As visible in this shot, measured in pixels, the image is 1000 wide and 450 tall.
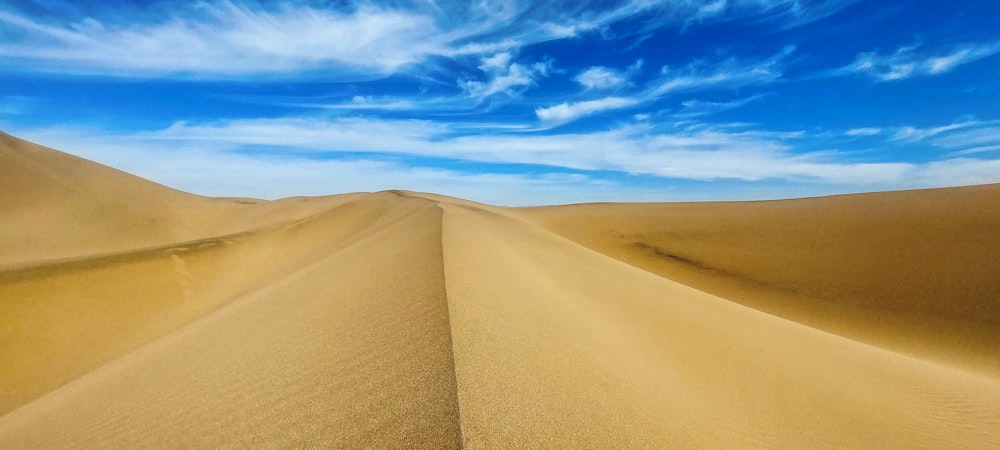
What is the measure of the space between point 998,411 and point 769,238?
12338 millimetres

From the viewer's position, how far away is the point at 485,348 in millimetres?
3123

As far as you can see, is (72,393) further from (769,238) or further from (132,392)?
(769,238)

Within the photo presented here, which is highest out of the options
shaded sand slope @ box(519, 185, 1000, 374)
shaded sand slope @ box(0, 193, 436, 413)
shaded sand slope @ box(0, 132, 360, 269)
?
shaded sand slope @ box(0, 132, 360, 269)

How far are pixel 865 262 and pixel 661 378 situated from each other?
1250 cm

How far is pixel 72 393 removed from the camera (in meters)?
4.04

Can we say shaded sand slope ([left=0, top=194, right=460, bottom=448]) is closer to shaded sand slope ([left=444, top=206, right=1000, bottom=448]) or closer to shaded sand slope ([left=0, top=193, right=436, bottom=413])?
shaded sand slope ([left=444, top=206, right=1000, bottom=448])

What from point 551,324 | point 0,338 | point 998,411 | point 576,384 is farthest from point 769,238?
point 0,338

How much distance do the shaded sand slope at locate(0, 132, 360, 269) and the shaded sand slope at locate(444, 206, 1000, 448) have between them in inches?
539

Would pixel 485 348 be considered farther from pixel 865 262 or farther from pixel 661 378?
pixel 865 262

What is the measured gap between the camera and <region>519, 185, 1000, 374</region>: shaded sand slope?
31.7 ft

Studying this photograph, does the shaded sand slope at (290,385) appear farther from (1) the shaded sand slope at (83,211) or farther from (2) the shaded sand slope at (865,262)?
(1) the shaded sand slope at (83,211)

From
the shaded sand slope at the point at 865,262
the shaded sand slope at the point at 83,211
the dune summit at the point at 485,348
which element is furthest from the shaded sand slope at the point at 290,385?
the shaded sand slope at the point at 83,211

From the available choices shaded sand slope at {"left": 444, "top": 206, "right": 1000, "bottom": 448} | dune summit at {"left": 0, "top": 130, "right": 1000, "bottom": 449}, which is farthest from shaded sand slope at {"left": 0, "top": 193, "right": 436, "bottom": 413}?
shaded sand slope at {"left": 444, "top": 206, "right": 1000, "bottom": 448}

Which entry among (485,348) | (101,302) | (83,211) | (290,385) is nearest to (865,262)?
(485,348)
